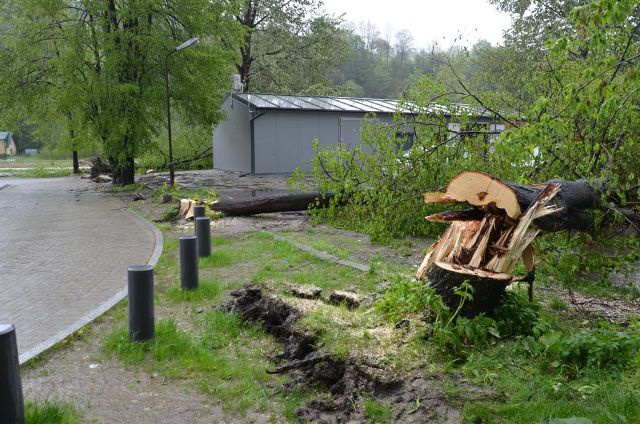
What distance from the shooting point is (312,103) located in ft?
91.2

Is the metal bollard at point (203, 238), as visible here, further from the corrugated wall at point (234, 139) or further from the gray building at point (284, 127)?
the corrugated wall at point (234, 139)

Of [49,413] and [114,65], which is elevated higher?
[114,65]

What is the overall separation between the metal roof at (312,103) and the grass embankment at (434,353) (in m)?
20.7

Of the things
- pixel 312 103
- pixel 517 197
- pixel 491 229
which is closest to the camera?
→ pixel 517 197

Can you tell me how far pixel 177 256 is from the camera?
908 cm

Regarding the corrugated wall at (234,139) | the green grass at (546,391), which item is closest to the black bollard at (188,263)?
the green grass at (546,391)

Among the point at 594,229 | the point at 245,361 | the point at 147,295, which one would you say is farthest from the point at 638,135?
the point at 147,295

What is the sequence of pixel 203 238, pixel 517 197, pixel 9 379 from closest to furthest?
pixel 9 379 → pixel 517 197 → pixel 203 238

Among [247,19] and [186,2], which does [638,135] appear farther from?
[247,19]

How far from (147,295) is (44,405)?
148cm

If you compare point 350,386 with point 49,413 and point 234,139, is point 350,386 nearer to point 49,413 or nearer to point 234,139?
point 49,413

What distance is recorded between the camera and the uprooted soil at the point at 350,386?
11.7 ft

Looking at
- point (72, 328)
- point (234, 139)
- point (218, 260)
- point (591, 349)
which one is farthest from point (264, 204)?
point (234, 139)

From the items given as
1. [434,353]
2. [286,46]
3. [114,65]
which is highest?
[286,46]
